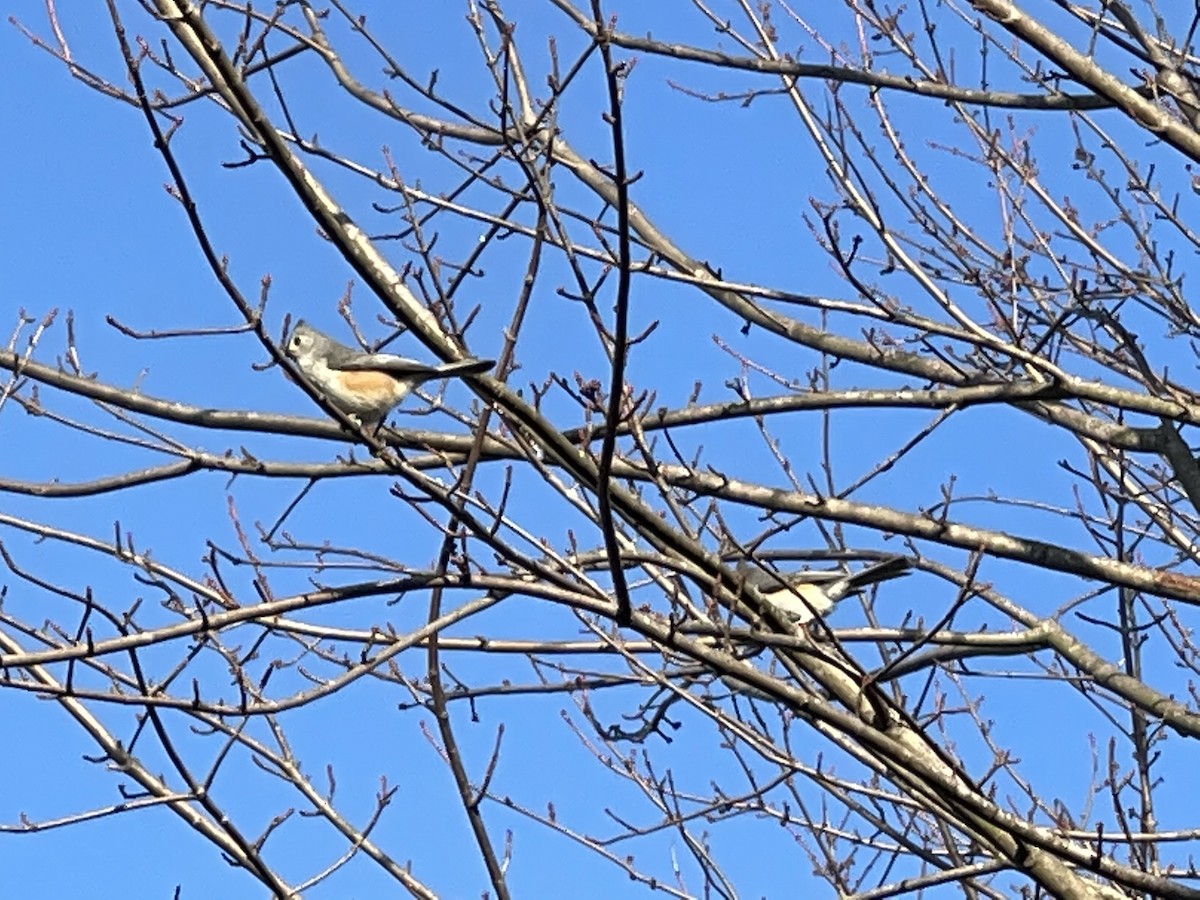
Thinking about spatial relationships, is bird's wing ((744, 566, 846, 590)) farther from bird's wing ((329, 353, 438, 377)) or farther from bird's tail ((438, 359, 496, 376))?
bird's tail ((438, 359, 496, 376))

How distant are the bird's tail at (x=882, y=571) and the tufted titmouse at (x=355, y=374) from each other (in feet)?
5.53

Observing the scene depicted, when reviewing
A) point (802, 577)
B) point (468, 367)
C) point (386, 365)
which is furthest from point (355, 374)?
point (802, 577)

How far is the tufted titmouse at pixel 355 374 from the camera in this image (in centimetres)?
494

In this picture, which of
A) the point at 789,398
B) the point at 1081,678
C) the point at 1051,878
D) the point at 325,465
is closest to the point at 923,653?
the point at 1081,678

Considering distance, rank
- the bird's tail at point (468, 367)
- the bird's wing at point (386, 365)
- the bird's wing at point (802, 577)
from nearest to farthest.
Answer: the bird's tail at point (468, 367) < the bird's wing at point (386, 365) < the bird's wing at point (802, 577)

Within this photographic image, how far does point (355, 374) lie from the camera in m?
5.37

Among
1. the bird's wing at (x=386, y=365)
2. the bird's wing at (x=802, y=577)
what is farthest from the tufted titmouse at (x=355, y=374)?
the bird's wing at (x=802, y=577)

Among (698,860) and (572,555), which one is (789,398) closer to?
(572,555)

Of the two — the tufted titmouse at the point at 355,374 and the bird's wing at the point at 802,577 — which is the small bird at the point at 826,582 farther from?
the tufted titmouse at the point at 355,374

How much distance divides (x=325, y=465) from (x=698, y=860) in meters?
1.67

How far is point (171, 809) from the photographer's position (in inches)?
153

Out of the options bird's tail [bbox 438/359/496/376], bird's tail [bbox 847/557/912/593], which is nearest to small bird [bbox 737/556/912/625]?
bird's tail [bbox 847/557/912/593]

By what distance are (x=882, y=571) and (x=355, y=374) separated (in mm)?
1903

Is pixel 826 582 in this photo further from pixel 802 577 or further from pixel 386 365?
pixel 386 365
